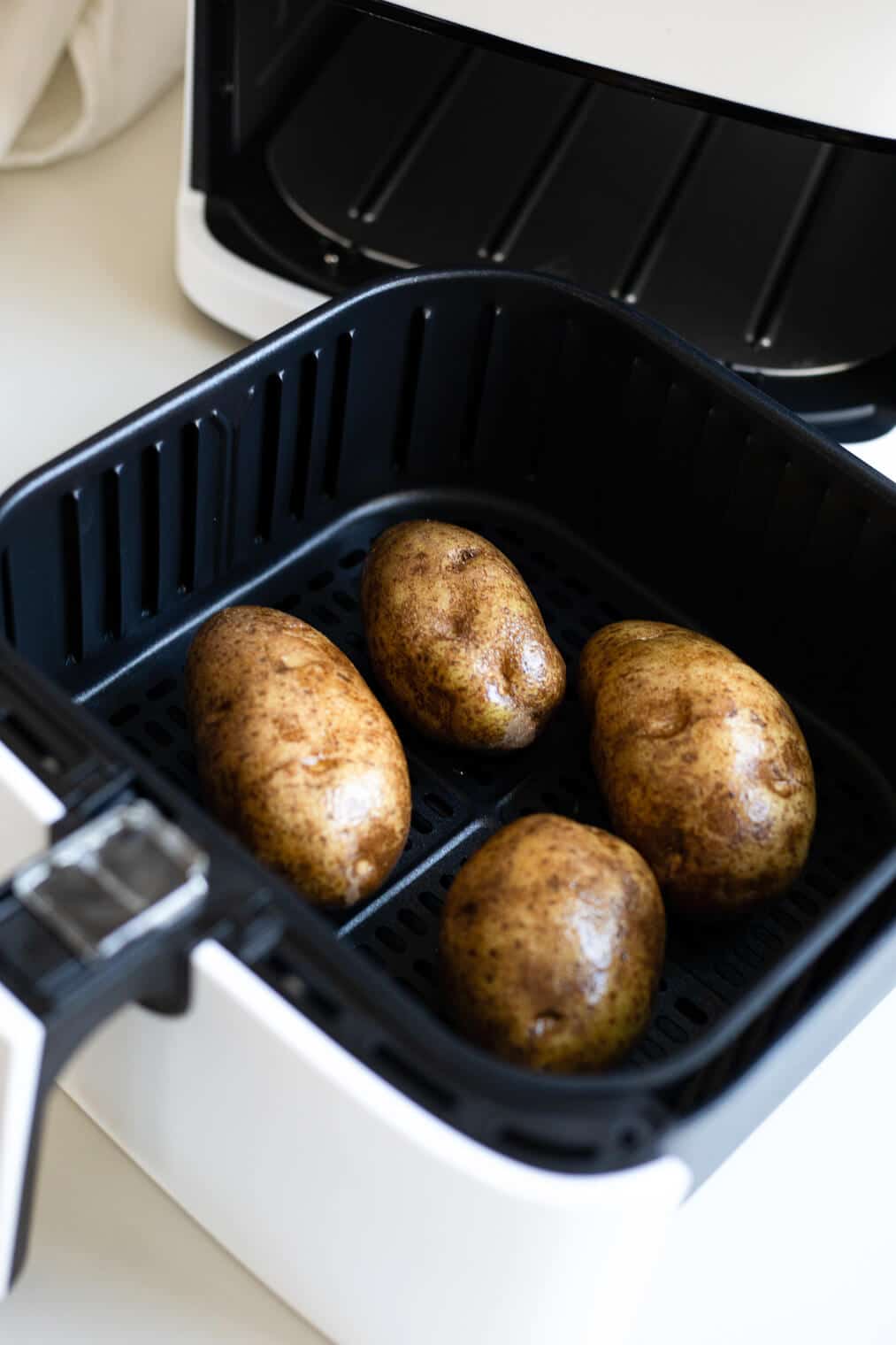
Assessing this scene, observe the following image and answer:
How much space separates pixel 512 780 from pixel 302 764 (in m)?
0.15

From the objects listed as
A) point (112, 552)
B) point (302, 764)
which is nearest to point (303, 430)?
point (112, 552)

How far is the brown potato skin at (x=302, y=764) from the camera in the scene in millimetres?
639

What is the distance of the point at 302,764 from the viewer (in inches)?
25.3

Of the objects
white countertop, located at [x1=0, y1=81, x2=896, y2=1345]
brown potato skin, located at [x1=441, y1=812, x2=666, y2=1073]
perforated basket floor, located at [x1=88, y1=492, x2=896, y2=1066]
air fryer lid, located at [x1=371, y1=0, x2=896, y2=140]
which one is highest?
air fryer lid, located at [x1=371, y1=0, x2=896, y2=140]

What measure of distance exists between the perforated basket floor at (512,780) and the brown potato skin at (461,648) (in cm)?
3

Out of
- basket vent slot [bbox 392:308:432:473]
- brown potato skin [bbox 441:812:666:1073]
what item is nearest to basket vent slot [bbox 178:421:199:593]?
basket vent slot [bbox 392:308:432:473]

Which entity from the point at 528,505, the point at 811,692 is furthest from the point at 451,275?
the point at 811,692

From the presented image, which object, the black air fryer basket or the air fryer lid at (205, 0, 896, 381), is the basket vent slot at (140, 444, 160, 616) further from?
the air fryer lid at (205, 0, 896, 381)

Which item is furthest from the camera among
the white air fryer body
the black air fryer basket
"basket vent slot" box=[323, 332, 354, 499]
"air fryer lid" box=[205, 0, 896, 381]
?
"air fryer lid" box=[205, 0, 896, 381]

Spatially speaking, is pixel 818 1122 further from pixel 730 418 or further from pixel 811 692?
pixel 730 418

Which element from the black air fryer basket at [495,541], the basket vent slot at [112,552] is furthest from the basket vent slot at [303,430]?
the basket vent slot at [112,552]

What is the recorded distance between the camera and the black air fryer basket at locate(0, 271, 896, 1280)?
0.69m

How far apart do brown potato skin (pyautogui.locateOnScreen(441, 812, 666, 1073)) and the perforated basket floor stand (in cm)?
5

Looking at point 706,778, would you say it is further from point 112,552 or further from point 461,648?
point 112,552
